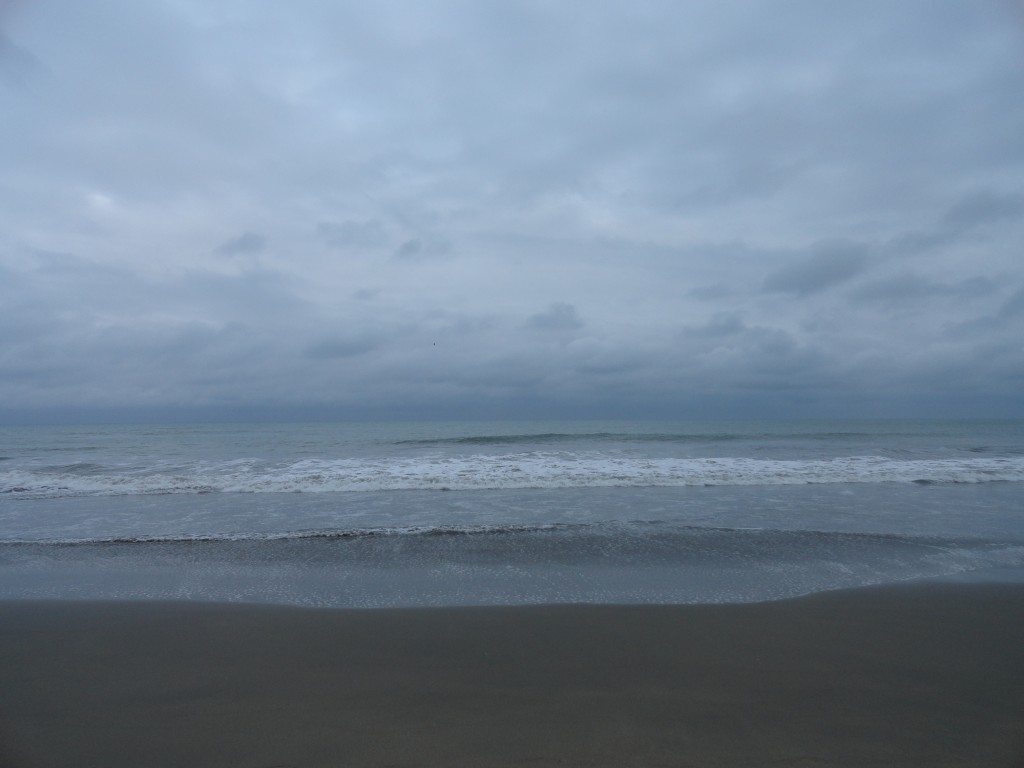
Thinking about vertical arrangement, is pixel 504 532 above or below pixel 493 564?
above

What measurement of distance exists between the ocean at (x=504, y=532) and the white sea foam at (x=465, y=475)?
0.13 m

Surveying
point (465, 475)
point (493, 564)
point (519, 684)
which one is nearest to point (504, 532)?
point (493, 564)

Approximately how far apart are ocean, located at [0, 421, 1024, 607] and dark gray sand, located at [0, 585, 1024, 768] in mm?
796

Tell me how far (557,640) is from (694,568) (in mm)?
3455

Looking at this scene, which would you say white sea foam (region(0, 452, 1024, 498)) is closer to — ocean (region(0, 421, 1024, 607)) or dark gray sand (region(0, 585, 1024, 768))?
ocean (region(0, 421, 1024, 607))

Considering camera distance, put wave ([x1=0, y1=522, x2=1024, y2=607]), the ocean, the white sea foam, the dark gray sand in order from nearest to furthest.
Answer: the dark gray sand < wave ([x1=0, y1=522, x2=1024, y2=607]) < the ocean < the white sea foam

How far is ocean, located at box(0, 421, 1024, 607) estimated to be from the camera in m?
7.55

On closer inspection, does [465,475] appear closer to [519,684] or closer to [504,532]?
[504,532]

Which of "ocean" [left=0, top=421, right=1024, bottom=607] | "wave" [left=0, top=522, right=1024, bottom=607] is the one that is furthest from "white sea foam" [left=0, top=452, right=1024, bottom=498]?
"wave" [left=0, top=522, right=1024, bottom=607]

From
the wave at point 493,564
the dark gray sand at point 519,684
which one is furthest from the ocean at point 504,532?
the dark gray sand at point 519,684

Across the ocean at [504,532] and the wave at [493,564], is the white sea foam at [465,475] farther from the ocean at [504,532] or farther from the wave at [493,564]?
the wave at [493,564]

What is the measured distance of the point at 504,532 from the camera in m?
10.5

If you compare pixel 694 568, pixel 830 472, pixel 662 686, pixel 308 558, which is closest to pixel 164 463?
pixel 308 558

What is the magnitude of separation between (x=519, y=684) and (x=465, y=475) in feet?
44.7
